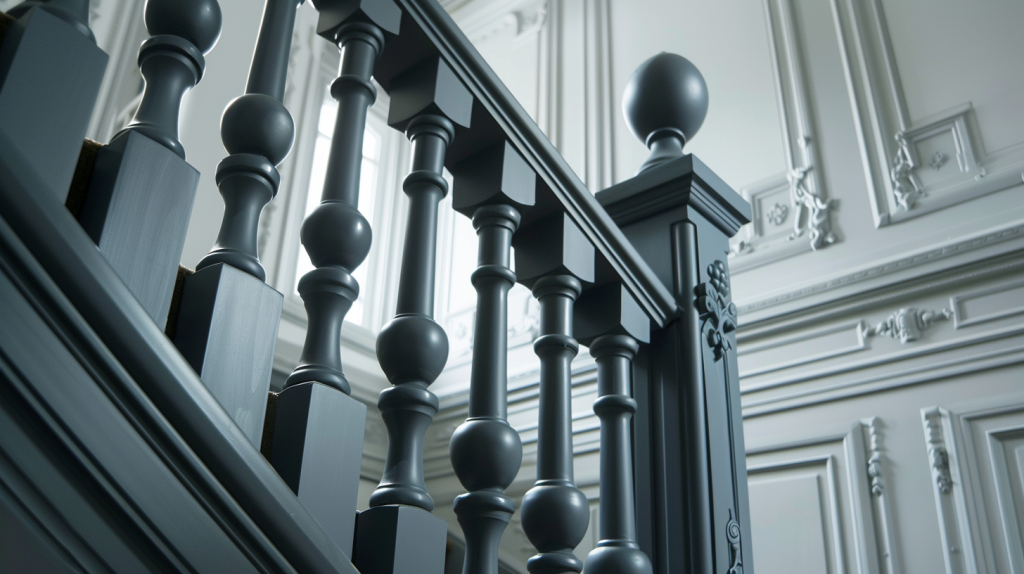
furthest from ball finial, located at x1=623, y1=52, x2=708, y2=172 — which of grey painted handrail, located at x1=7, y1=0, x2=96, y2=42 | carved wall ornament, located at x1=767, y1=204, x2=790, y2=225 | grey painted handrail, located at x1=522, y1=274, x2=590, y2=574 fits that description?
carved wall ornament, located at x1=767, y1=204, x2=790, y2=225

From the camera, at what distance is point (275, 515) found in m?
0.49

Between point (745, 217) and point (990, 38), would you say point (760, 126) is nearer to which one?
point (990, 38)

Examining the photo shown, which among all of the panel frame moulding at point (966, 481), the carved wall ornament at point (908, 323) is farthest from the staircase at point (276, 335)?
the carved wall ornament at point (908, 323)

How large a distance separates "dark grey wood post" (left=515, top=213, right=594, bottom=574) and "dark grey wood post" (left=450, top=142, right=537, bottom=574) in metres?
0.06

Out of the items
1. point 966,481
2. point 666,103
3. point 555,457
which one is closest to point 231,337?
point 555,457

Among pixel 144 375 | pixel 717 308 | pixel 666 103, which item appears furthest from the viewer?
pixel 666 103

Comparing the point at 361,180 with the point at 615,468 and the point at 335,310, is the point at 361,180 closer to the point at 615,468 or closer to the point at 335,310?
the point at 615,468

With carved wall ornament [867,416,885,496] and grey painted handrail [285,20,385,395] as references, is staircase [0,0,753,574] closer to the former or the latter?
grey painted handrail [285,20,385,395]

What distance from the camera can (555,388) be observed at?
2.74 feet

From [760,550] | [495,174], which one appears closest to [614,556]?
[495,174]

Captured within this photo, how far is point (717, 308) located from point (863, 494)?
187 centimetres

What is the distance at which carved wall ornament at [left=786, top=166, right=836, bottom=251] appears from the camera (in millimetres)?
3045

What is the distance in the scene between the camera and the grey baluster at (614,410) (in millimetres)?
840

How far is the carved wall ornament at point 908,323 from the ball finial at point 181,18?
2.67 meters
